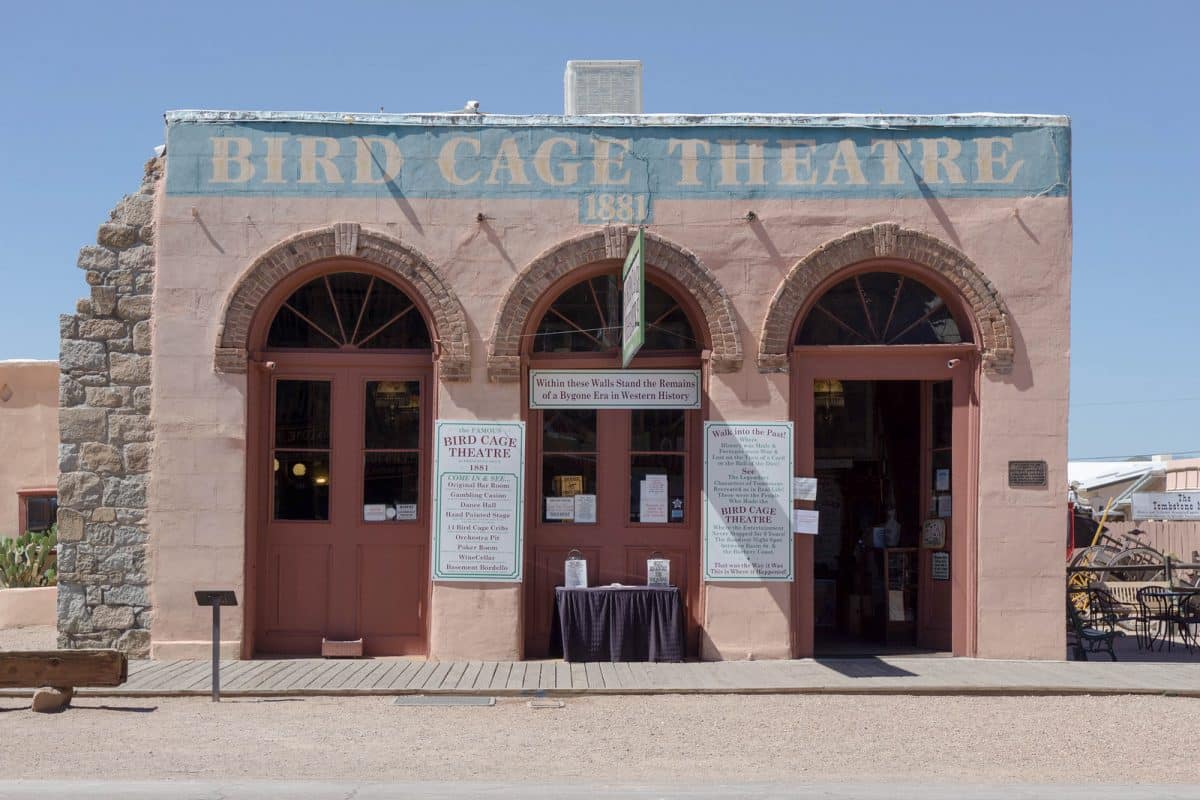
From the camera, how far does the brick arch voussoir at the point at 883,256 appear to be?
491 inches

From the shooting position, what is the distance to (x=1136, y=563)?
62.4 ft

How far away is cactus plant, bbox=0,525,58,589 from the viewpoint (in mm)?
16656

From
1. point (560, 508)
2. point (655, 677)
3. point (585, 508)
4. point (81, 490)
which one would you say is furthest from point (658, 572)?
point (81, 490)

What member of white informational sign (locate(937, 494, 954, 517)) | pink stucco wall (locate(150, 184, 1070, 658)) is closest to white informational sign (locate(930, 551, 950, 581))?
white informational sign (locate(937, 494, 954, 517))

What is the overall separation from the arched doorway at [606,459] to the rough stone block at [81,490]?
4107 millimetres

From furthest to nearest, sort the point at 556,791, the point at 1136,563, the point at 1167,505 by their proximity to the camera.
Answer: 1. the point at 1167,505
2. the point at 1136,563
3. the point at 556,791

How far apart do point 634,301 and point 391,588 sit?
385cm

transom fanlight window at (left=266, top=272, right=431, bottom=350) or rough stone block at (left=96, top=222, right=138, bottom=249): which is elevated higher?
rough stone block at (left=96, top=222, right=138, bottom=249)

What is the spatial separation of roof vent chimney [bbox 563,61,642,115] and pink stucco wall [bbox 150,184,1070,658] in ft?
4.81

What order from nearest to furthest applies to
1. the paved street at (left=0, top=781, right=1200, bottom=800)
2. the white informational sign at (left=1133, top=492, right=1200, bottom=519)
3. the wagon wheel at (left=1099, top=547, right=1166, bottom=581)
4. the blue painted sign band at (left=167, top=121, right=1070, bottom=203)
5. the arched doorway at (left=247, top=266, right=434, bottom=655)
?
1. the paved street at (left=0, top=781, right=1200, bottom=800)
2. the blue painted sign band at (left=167, top=121, right=1070, bottom=203)
3. the arched doorway at (left=247, top=266, right=434, bottom=655)
4. the wagon wheel at (left=1099, top=547, right=1166, bottom=581)
5. the white informational sign at (left=1133, top=492, right=1200, bottom=519)

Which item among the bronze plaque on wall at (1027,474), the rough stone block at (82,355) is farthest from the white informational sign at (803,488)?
the rough stone block at (82,355)

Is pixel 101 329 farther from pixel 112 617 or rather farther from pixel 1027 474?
pixel 1027 474

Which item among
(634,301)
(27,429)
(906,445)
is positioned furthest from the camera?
(27,429)

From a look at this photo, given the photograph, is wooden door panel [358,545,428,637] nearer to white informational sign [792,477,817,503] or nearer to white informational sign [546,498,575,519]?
white informational sign [546,498,575,519]
